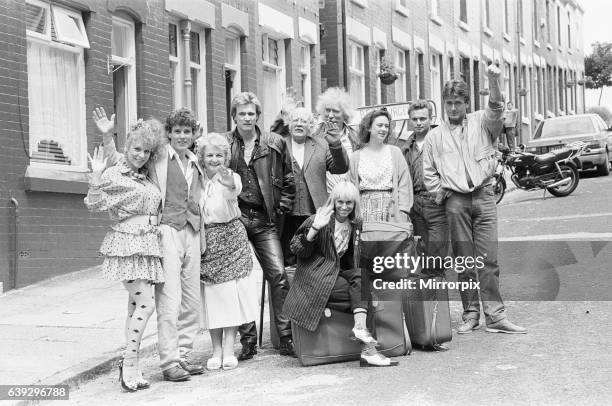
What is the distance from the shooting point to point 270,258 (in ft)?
25.7

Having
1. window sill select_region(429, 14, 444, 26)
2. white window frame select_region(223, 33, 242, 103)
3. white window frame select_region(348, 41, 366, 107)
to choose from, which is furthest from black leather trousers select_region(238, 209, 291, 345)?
window sill select_region(429, 14, 444, 26)

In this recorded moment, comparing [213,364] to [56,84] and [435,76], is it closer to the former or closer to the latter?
[56,84]

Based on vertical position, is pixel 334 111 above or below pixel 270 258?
above

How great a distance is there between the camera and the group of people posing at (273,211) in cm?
690

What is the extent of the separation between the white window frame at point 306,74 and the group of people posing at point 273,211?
12165mm

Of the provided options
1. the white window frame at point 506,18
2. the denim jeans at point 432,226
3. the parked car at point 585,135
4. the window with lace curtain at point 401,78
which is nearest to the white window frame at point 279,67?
the parked car at point 585,135

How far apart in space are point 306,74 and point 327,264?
44.8ft

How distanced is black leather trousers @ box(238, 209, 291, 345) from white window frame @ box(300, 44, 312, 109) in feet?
42.3

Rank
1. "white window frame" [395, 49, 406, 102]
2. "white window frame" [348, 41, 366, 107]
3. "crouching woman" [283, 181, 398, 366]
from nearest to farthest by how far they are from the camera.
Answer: "crouching woman" [283, 181, 398, 366] < "white window frame" [348, 41, 366, 107] < "white window frame" [395, 49, 406, 102]

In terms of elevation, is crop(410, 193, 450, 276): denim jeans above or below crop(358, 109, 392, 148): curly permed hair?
below

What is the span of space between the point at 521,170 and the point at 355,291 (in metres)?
14.0

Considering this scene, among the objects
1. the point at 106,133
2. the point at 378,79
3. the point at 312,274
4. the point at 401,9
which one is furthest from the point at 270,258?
the point at 401,9

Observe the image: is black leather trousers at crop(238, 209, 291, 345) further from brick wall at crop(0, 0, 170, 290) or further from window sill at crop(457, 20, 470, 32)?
window sill at crop(457, 20, 470, 32)

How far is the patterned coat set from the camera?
23.9 feet
